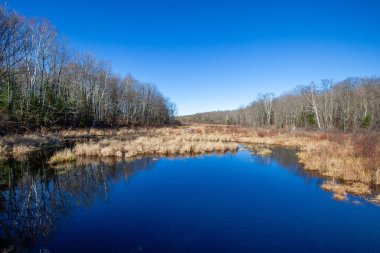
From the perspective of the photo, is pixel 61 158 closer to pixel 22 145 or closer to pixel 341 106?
pixel 22 145

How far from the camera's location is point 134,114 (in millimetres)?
50094

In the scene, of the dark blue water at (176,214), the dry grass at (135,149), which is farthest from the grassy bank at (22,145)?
the dark blue water at (176,214)

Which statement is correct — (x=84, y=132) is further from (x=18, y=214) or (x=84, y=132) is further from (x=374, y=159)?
(x=374, y=159)

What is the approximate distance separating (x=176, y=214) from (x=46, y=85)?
90.5 feet

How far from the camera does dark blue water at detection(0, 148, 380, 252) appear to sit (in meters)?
4.96

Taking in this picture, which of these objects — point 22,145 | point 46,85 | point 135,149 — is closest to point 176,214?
point 135,149

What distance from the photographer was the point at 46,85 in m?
25.8

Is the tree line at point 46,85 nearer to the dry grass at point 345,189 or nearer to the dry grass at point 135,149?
the dry grass at point 135,149

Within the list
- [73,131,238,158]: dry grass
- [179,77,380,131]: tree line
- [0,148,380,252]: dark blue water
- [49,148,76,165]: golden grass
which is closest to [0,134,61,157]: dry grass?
[73,131,238,158]: dry grass

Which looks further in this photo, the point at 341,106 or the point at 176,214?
the point at 341,106

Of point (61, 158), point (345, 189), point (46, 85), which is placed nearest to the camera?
point (345, 189)

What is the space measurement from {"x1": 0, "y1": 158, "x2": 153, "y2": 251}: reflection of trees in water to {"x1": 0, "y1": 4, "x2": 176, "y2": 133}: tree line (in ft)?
28.4

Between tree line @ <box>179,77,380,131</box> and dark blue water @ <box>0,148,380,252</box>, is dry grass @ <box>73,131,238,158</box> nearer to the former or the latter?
dark blue water @ <box>0,148,380,252</box>

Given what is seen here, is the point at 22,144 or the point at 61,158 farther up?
the point at 22,144
